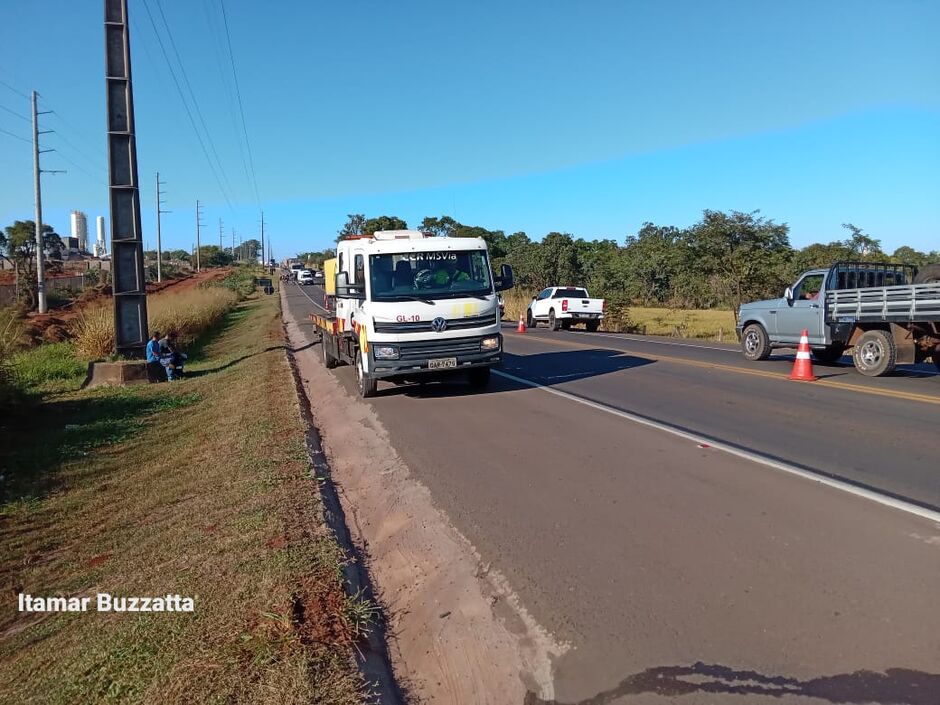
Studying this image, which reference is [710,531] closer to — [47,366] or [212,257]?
[47,366]

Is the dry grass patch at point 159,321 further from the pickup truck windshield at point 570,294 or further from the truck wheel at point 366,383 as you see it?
the pickup truck windshield at point 570,294

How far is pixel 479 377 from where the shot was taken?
500 inches

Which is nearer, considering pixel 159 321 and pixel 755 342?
pixel 755 342

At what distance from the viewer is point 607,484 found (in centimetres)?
649

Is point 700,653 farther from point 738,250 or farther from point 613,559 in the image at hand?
point 738,250

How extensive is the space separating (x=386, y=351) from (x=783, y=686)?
8502mm

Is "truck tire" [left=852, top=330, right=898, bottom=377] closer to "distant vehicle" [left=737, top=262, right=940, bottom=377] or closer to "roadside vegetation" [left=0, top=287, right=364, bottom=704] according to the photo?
"distant vehicle" [left=737, top=262, right=940, bottom=377]

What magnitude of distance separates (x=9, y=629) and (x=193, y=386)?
1138cm

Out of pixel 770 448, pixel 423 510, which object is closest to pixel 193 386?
pixel 423 510

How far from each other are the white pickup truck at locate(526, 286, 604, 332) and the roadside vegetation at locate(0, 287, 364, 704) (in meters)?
18.3

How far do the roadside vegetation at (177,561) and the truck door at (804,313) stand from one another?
403 inches

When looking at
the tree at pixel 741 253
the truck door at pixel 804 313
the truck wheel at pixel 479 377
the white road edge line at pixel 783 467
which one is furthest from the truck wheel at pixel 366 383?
the tree at pixel 741 253

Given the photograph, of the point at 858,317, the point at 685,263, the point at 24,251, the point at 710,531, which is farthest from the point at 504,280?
the point at 24,251

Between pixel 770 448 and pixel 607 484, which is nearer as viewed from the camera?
pixel 607 484
